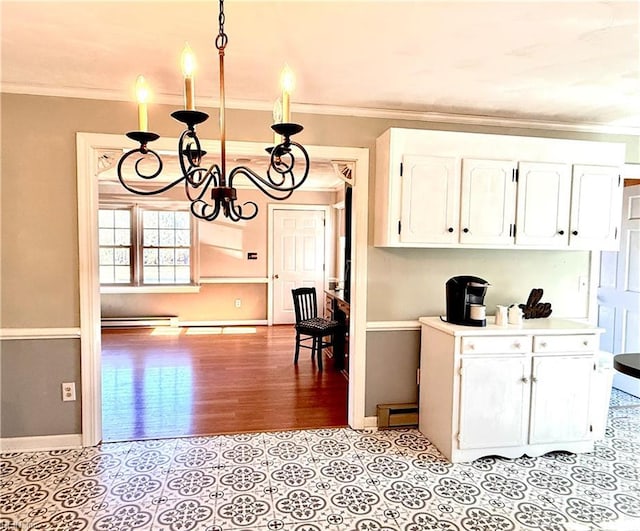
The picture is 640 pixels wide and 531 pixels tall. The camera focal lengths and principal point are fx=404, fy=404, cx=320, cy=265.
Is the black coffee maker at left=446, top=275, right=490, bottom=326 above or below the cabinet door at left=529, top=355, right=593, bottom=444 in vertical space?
above

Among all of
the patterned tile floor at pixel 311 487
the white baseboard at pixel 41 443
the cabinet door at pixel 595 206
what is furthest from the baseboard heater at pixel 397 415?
the white baseboard at pixel 41 443

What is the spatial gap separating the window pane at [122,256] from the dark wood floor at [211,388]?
1.43 m

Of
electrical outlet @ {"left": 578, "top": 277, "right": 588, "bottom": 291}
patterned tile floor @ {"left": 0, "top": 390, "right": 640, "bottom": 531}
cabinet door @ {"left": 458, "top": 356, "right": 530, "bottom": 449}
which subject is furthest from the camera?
electrical outlet @ {"left": 578, "top": 277, "right": 588, "bottom": 291}

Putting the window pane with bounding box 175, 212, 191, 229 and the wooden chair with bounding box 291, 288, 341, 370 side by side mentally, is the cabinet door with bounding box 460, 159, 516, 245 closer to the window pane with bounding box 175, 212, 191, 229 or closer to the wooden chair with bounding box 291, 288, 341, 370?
the wooden chair with bounding box 291, 288, 341, 370

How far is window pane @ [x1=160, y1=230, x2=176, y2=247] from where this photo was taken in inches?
264

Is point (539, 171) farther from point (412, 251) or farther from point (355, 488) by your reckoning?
point (355, 488)

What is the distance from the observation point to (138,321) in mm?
6531

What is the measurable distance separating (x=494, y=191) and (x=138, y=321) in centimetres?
575

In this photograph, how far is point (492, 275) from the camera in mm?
3268

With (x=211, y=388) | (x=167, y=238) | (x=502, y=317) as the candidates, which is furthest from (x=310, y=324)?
(x=167, y=238)

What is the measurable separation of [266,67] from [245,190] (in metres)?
4.30

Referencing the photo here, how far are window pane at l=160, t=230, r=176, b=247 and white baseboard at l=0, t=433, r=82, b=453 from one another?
4286mm

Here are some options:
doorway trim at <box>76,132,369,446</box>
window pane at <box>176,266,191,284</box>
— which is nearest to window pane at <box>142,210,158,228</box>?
window pane at <box>176,266,191,284</box>

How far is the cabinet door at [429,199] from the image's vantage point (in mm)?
2748
